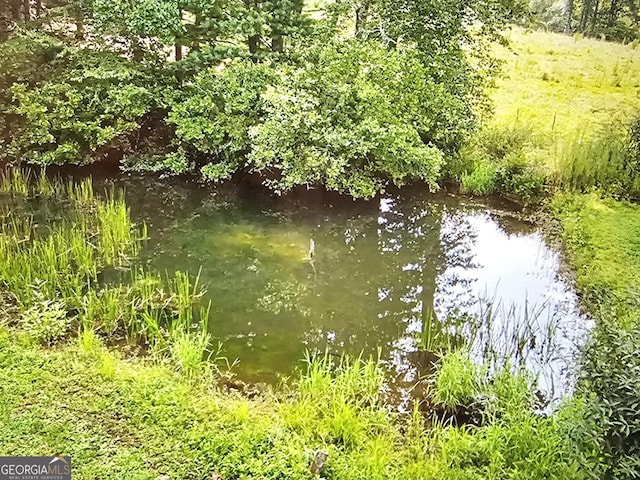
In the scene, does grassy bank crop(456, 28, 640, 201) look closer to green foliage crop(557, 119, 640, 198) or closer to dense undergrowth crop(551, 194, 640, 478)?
green foliage crop(557, 119, 640, 198)

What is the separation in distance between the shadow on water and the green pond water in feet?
0.05

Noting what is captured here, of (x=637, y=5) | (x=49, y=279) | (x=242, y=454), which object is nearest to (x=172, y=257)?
(x=49, y=279)

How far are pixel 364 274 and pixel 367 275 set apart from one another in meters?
0.03

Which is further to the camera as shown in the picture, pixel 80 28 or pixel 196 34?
pixel 80 28

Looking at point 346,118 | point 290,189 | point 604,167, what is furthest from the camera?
point 290,189

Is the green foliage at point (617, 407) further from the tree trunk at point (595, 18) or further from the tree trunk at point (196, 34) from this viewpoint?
the tree trunk at point (595, 18)

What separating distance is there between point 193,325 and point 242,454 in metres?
1.60

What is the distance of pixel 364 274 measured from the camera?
18.9ft

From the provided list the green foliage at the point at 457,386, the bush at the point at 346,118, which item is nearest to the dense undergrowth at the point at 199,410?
the green foliage at the point at 457,386

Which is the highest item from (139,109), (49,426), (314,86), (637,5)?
(637,5)

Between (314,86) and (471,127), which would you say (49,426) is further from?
(471,127)

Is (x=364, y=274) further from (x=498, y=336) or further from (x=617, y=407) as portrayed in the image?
(x=617, y=407)

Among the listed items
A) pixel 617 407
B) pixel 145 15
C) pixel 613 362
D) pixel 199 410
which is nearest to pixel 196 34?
pixel 145 15

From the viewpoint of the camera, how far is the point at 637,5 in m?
10.1
